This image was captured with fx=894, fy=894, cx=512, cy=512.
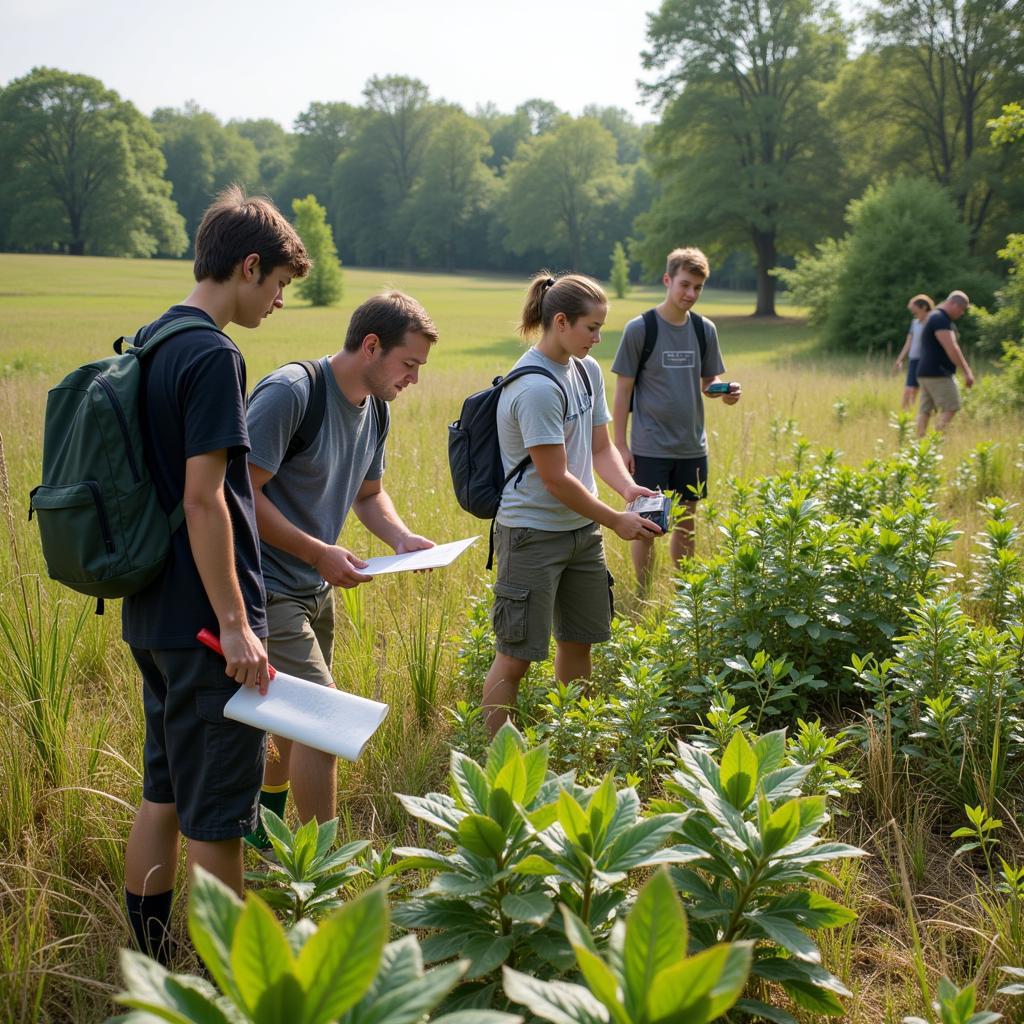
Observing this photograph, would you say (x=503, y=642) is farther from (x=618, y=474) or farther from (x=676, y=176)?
(x=676, y=176)

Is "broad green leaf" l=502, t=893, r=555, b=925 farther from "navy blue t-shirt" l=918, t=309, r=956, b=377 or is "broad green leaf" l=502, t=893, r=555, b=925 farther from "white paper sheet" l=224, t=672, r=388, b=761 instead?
"navy blue t-shirt" l=918, t=309, r=956, b=377

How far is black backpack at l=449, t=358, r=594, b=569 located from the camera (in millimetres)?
3756

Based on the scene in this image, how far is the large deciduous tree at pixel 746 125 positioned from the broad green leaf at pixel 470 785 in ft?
135

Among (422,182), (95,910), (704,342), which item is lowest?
(95,910)

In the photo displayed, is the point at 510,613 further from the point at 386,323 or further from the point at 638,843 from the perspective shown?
the point at 638,843

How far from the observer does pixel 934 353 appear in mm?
10711

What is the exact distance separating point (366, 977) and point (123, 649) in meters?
3.66

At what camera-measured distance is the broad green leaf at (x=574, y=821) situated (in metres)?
1.62

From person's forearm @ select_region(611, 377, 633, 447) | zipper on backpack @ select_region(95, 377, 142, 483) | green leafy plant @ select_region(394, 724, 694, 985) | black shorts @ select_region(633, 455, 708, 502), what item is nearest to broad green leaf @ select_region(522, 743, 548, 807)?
green leafy plant @ select_region(394, 724, 694, 985)

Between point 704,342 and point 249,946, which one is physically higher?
point 704,342

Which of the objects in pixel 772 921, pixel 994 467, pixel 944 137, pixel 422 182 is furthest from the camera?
pixel 422 182

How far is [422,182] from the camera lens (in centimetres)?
9006

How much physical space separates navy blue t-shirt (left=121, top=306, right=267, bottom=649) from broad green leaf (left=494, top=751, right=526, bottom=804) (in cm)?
92

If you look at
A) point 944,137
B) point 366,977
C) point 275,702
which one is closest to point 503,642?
point 275,702
